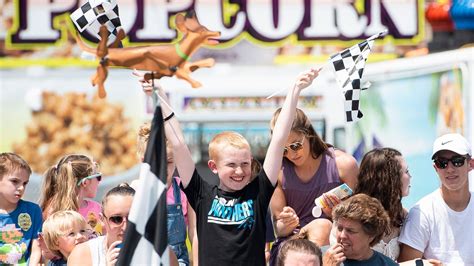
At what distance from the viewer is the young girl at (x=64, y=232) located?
15.6ft

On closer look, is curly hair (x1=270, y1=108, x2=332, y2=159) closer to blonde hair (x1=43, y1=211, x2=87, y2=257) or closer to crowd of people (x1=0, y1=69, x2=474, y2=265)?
crowd of people (x1=0, y1=69, x2=474, y2=265)

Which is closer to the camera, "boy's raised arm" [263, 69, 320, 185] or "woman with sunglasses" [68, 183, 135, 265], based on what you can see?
"boy's raised arm" [263, 69, 320, 185]

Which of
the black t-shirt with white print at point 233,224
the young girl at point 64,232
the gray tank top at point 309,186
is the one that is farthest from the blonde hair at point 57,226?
the gray tank top at point 309,186

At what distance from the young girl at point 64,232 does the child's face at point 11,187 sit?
31 cm

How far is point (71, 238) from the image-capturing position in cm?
Answer: 476

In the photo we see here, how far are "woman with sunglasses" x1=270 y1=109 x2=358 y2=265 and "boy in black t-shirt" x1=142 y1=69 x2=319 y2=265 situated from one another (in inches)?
23.4

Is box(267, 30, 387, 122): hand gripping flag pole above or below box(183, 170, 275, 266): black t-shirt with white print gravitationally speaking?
above

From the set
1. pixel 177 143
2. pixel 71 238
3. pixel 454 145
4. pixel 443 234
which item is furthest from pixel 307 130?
pixel 71 238

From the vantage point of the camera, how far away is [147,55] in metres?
3.71

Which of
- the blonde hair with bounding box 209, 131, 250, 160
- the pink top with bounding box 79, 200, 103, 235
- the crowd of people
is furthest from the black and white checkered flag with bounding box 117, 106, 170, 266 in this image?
the pink top with bounding box 79, 200, 103, 235

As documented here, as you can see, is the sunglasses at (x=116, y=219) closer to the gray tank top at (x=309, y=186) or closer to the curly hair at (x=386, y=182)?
the gray tank top at (x=309, y=186)

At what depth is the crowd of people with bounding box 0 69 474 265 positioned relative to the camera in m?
4.19

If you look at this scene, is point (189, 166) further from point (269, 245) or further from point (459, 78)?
point (459, 78)

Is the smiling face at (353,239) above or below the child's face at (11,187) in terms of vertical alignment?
below
